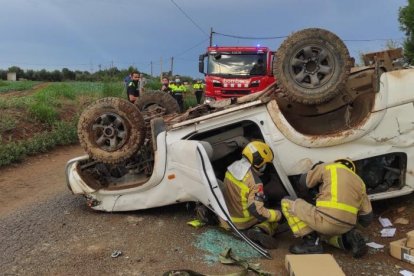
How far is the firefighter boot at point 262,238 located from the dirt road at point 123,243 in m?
0.07

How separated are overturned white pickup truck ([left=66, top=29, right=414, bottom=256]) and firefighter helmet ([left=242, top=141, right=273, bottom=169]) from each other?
0.58ft

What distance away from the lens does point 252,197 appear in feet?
13.9

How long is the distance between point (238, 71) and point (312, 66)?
866 centimetres

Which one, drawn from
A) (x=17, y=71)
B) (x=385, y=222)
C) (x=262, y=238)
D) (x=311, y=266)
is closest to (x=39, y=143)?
(x=262, y=238)

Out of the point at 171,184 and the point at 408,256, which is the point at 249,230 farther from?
the point at 408,256

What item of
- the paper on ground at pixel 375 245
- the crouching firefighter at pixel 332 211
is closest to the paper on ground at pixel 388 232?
the paper on ground at pixel 375 245

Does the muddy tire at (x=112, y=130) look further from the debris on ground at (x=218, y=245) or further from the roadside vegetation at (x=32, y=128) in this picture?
the roadside vegetation at (x=32, y=128)

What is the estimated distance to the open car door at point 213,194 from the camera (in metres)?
4.02

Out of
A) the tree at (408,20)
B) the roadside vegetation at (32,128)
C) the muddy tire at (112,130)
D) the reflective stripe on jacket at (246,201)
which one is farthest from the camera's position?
the tree at (408,20)

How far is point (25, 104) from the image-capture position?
12125 mm

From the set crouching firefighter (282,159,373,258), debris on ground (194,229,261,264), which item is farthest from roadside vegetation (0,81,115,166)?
crouching firefighter (282,159,373,258)

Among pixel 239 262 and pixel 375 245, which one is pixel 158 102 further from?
pixel 375 245

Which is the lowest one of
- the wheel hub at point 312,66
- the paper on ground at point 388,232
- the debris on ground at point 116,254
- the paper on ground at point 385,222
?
the debris on ground at point 116,254

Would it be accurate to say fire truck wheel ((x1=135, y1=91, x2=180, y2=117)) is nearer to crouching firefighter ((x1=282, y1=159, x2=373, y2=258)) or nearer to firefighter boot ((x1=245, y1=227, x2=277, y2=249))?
firefighter boot ((x1=245, y1=227, x2=277, y2=249))
